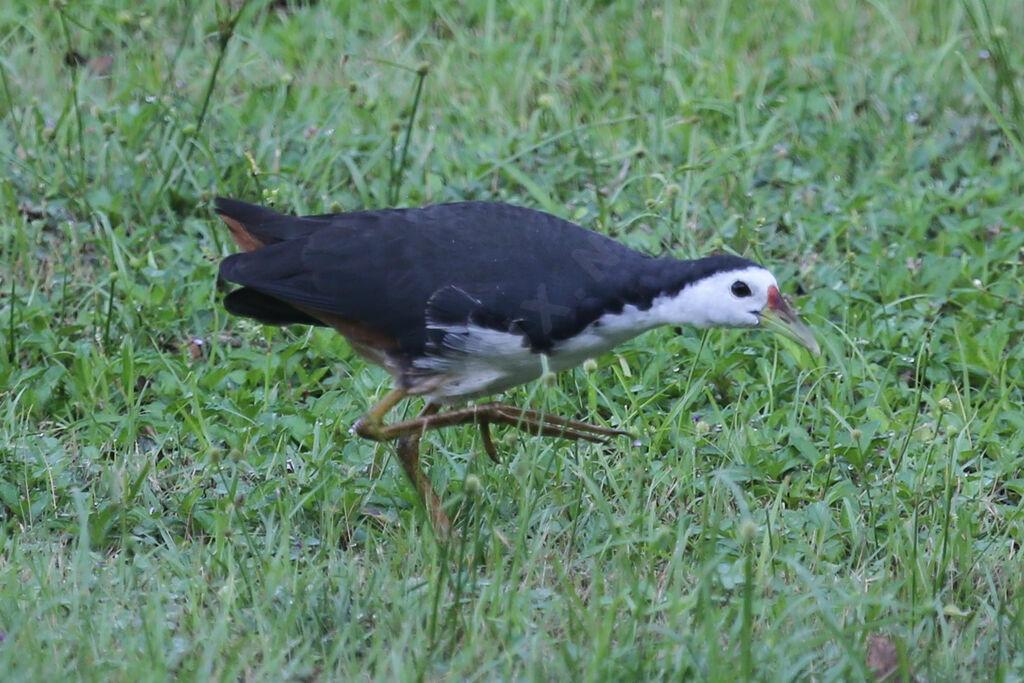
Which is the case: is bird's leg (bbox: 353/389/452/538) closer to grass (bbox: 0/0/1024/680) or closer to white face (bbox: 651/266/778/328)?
grass (bbox: 0/0/1024/680)

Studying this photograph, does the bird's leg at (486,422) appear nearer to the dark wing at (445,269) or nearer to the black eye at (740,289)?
the dark wing at (445,269)

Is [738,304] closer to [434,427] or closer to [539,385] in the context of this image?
[539,385]

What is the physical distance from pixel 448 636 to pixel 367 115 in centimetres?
329

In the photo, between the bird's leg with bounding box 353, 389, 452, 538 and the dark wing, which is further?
the bird's leg with bounding box 353, 389, 452, 538

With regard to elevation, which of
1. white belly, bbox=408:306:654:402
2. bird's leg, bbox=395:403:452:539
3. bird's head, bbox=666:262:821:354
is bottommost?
bird's leg, bbox=395:403:452:539

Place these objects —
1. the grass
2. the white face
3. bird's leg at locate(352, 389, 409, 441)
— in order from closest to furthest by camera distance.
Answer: the grass
the white face
bird's leg at locate(352, 389, 409, 441)

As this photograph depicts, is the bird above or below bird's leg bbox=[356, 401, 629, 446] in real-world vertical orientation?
above

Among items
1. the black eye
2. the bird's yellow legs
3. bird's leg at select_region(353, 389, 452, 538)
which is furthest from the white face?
bird's leg at select_region(353, 389, 452, 538)

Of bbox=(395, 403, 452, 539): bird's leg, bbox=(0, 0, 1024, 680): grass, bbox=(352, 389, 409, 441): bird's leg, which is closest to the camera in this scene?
bbox=(0, 0, 1024, 680): grass

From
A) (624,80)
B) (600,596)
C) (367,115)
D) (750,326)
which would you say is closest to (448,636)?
(600,596)

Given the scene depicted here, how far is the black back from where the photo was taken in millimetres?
3709

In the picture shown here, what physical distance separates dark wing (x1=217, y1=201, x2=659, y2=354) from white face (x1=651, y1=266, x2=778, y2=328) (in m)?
0.07

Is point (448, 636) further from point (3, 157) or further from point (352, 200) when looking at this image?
point (3, 157)

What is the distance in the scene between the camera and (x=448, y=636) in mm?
3273
